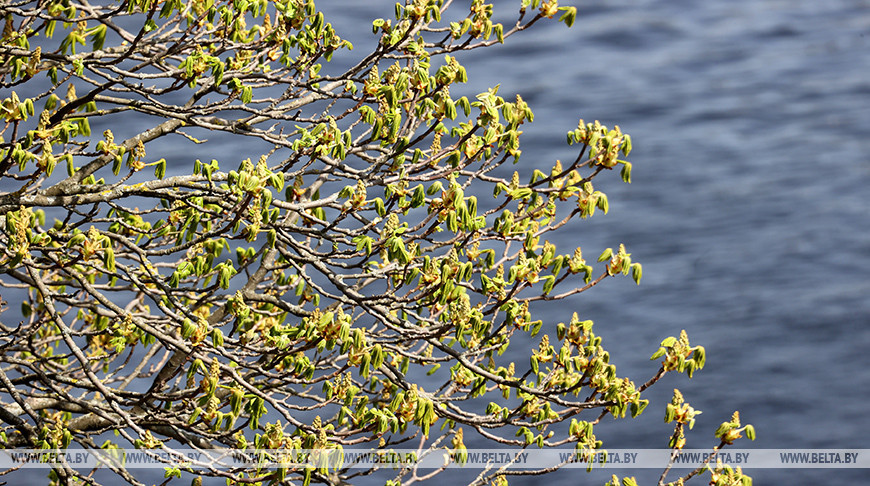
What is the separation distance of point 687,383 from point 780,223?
3703mm

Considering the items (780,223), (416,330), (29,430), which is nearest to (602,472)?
(780,223)

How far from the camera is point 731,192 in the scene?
15.9 m

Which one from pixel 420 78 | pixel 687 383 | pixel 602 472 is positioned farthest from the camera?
pixel 687 383

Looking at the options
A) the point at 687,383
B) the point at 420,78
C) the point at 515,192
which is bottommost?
the point at 515,192

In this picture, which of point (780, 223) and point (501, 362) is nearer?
point (501, 362)

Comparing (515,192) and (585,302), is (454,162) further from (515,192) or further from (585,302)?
(585,302)

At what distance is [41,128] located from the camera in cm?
526

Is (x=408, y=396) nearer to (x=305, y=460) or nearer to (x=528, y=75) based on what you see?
(x=305, y=460)

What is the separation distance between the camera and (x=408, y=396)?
5.25 metres

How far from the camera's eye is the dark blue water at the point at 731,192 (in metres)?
13.2

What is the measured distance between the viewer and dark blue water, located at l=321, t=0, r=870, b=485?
13164 millimetres

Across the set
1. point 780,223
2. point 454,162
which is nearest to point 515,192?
point 454,162

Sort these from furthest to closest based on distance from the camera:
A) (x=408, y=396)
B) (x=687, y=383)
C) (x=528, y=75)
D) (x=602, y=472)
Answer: (x=528, y=75)
(x=687, y=383)
(x=602, y=472)
(x=408, y=396)

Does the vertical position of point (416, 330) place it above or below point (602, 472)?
below
